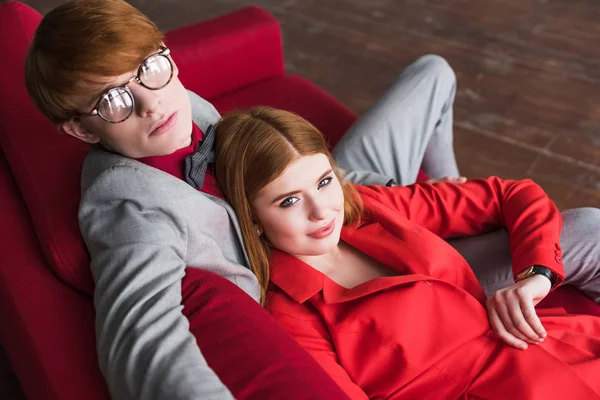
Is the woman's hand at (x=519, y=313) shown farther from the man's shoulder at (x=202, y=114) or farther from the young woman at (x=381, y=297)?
the man's shoulder at (x=202, y=114)

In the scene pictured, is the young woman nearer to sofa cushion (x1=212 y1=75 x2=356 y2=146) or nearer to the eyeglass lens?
the eyeglass lens

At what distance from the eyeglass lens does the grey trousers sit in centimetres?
68

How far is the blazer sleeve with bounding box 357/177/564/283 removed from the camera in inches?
56.4

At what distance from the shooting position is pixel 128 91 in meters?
1.14

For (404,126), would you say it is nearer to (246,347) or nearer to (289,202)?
(289,202)

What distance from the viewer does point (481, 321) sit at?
128 centimetres

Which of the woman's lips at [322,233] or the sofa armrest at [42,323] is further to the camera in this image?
the woman's lips at [322,233]

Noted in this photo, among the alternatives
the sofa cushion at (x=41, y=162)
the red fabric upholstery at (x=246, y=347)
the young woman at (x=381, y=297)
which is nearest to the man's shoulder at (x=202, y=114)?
the young woman at (x=381, y=297)

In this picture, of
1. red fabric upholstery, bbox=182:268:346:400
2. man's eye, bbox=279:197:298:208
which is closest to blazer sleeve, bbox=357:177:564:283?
man's eye, bbox=279:197:298:208

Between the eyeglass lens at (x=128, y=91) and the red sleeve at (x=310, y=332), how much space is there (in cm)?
46

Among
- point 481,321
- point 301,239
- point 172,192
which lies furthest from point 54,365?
point 481,321

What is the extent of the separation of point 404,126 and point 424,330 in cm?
69

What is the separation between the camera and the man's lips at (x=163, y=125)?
1.19m

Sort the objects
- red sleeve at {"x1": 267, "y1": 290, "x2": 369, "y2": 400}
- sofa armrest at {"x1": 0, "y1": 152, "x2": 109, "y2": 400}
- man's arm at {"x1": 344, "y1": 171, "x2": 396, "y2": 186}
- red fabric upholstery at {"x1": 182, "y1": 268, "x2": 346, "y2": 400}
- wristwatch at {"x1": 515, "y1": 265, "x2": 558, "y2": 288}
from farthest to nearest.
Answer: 1. man's arm at {"x1": 344, "y1": 171, "x2": 396, "y2": 186}
2. wristwatch at {"x1": 515, "y1": 265, "x2": 558, "y2": 288}
3. red sleeve at {"x1": 267, "y1": 290, "x2": 369, "y2": 400}
4. sofa armrest at {"x1": 0, "y1": 152, "x2": 109, "y2": 400}
5. red fabric upholstery at {"x1": 182, "y1": 268, "x2": 346, "y2": 400}
